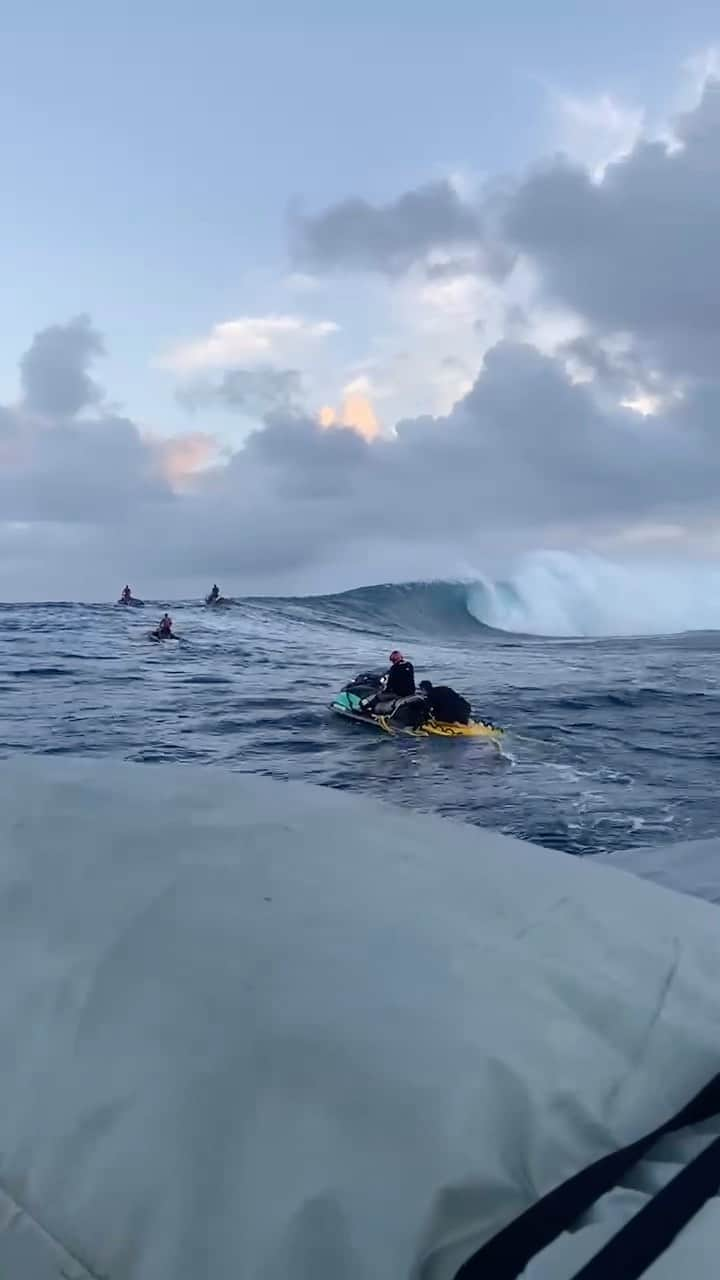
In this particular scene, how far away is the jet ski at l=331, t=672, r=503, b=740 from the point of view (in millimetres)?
14703

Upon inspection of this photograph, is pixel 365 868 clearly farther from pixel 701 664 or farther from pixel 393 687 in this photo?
pixel 701 664

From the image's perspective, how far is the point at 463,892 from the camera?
72.9 inches

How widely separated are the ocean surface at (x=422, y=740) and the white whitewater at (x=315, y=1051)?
25.7 feet

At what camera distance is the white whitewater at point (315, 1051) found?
119cm

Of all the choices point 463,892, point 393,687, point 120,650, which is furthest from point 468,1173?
point 120,650

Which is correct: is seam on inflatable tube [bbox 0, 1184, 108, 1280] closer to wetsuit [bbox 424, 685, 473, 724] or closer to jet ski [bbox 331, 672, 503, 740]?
jet ski [bbox 331, 672, 503, 740]

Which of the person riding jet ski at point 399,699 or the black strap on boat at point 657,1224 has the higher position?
the black strap on boat at point 657,1224

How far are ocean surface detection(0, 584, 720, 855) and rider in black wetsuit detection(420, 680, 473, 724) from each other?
548mm

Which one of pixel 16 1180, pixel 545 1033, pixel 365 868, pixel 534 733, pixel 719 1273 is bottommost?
pixel 534 733

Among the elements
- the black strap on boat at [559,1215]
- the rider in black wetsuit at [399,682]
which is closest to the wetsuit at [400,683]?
the rider in black wetsuit at [399,682]

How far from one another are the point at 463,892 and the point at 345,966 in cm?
42

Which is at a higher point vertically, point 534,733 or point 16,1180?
point 16,1180

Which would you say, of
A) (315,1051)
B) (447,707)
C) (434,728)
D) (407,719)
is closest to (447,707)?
(447,707)

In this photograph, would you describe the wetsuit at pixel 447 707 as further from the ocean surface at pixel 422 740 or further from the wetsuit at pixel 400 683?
the wetsuit at pixel 400 683
